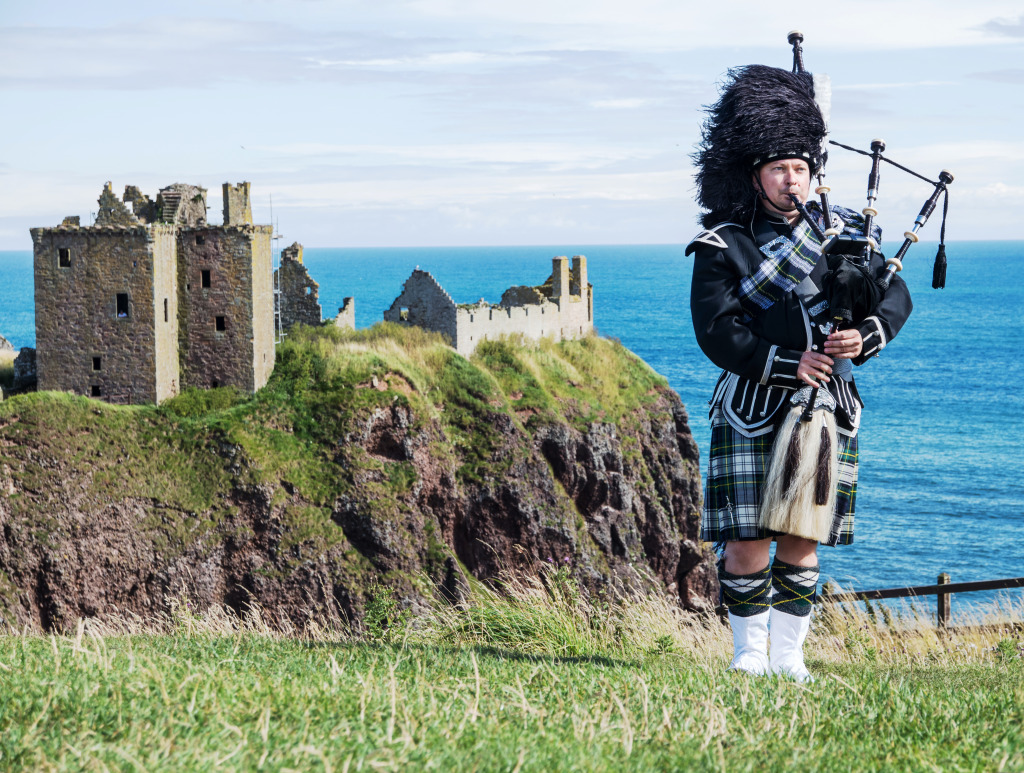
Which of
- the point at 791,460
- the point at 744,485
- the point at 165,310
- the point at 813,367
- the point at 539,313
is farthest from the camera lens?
the point at 539,313

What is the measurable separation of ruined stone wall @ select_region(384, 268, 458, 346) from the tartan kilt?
28.8 meters

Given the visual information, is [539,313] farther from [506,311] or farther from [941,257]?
[941,257]

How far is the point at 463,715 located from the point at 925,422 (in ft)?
235

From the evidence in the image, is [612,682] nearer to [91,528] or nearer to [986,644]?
[986,644]

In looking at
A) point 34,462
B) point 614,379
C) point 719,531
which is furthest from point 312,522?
point 719,531

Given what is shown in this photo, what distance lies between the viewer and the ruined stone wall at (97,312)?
30.1 metres

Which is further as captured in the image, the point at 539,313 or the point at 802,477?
the point at 539,313

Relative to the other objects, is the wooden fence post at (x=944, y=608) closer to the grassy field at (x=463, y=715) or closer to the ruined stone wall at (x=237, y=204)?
the grassy field at (x=463, y=715)

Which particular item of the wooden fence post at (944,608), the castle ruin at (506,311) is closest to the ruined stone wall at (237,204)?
the castle ruin at (506,311)

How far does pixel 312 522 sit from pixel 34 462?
6917mm

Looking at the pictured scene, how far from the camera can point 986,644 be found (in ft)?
31.1

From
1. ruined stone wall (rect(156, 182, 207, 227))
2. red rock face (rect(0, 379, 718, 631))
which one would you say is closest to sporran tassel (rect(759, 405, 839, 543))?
Result: red rock face (rect(0, 379, 718, 631))

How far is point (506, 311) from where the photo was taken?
3741 centimetres

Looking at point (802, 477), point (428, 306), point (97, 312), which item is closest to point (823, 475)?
point (802, 477)
